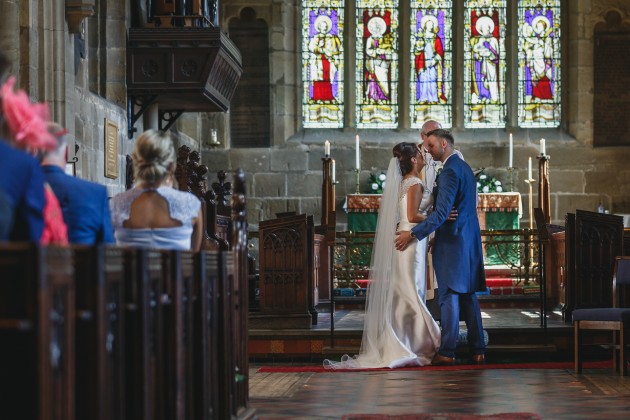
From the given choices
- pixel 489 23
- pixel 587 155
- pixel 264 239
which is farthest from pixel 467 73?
pixel 264 239

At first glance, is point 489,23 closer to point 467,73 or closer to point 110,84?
point 467,73

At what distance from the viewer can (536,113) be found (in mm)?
17078

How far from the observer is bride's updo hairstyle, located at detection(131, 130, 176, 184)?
15.7 feet

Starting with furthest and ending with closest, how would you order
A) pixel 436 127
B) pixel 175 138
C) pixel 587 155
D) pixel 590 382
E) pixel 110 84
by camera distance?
pixel 587 155 < pixel 175 138 < pixel 110 84 < pixel 436 127 < pixel 590 382

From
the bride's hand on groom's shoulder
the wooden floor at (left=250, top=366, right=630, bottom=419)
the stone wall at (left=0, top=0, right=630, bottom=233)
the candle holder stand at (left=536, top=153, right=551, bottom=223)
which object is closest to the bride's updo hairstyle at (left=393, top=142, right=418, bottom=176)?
the bride's hand on groom's shoulder

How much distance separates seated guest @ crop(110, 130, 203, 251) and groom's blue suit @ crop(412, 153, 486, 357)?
3564mm

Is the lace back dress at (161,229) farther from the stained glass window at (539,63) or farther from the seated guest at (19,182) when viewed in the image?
the stained glass window at (539,63)

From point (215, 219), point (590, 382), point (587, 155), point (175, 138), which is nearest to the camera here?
point (590, 382)

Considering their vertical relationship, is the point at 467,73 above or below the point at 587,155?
above

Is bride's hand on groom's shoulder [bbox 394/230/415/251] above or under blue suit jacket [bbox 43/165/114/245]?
→ under

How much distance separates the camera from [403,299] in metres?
8.51

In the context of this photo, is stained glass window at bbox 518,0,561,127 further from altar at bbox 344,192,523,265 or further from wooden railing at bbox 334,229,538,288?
wooden railing at bbox 334,229,538,288

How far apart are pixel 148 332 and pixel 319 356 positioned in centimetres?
542

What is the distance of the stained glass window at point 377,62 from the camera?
17.1 m
